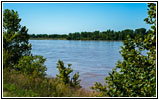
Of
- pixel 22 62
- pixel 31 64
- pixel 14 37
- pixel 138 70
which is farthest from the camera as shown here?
pixel 14 37

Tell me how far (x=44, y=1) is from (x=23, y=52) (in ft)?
26.0

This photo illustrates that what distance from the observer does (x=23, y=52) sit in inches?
490

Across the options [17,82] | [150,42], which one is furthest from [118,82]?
[17,82]

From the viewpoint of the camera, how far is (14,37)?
11766 millimetres

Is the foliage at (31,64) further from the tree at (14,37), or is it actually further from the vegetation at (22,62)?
the tree at (14,37)

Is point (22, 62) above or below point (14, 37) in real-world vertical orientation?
below

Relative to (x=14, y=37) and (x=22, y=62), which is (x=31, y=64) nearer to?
(x=22, y=62)

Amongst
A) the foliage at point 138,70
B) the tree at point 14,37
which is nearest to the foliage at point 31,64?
the tree at point 14,37

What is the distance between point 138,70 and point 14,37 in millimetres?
8261

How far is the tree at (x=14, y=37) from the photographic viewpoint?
11680mm

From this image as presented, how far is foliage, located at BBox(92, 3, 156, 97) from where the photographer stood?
4.40 m

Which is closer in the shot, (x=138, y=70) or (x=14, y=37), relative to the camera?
(x=138, y=70)

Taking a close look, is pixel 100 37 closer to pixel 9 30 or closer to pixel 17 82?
pixel 9 30

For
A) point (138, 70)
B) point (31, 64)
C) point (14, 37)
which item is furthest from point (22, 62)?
point (138, 70)
